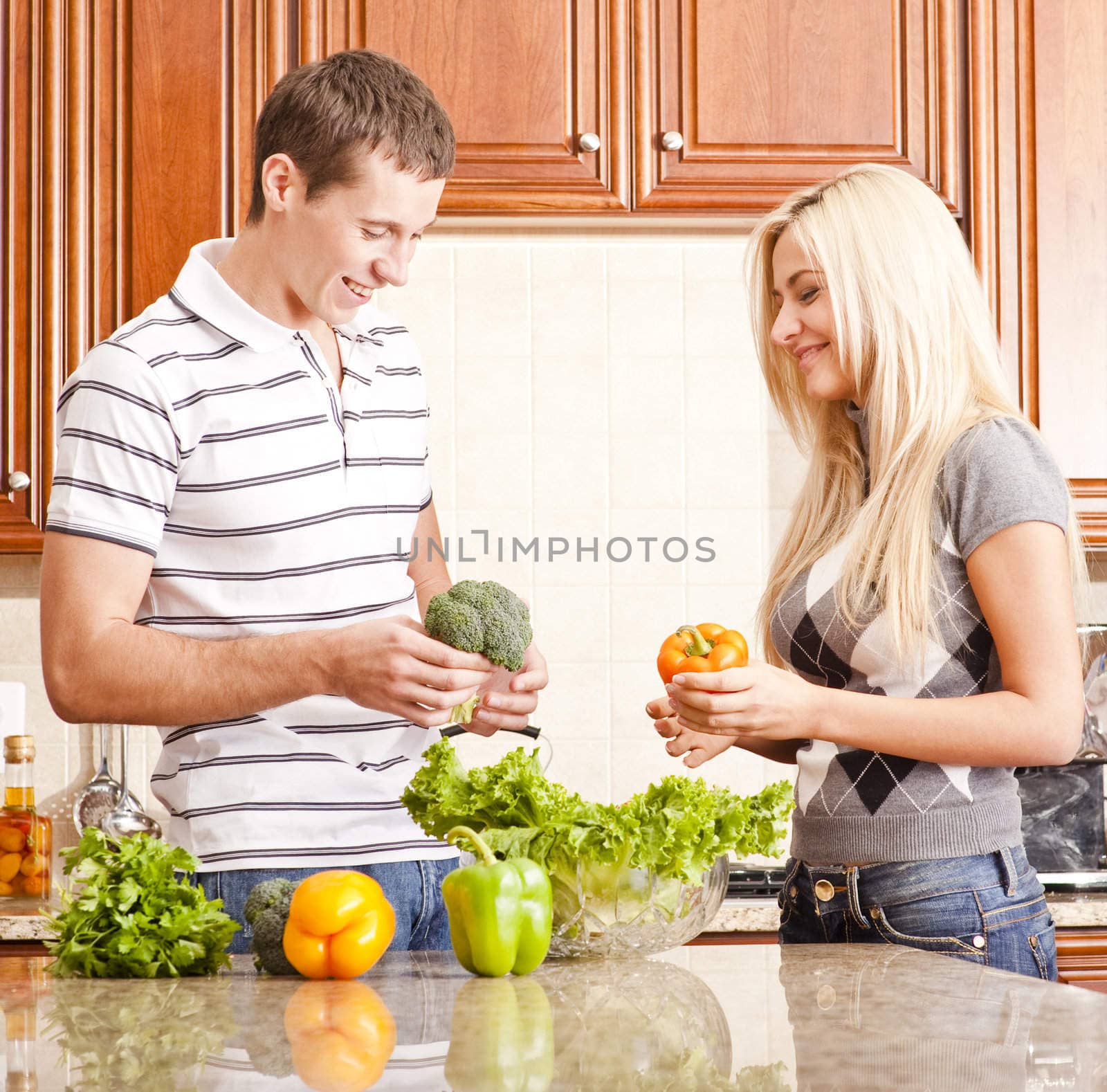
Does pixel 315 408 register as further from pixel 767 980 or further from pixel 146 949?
pixel 767 980

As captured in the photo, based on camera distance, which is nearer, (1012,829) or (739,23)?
(1012,829)

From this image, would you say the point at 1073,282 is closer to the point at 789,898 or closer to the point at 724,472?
the point at 724,472

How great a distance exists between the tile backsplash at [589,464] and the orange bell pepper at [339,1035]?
1602 millimetres

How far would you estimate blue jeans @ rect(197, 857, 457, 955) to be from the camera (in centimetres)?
145

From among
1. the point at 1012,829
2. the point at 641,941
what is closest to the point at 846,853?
the point at 1012,829

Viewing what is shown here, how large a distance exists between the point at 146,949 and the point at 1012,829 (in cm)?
92

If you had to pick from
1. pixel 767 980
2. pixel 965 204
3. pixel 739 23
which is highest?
pixel 739 23

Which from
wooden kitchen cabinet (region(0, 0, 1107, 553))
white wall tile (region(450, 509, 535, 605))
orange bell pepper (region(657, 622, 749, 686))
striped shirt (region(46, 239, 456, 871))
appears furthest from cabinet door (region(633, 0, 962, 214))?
orange bell pepper (region(657, 622, 749, 686))

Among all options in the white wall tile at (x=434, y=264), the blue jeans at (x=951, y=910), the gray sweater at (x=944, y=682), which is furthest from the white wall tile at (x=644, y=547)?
the blue jeans at (x=951, y=910)

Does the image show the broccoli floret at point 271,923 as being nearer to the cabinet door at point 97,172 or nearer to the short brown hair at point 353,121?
the short brown hair at point 353,121

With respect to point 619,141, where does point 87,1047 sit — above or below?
below

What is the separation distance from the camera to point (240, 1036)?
0.91 m

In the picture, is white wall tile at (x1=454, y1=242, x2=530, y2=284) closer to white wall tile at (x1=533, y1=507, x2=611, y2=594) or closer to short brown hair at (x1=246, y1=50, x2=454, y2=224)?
white wall tile at (x1=533, y1=507, x2=611, y2=594)

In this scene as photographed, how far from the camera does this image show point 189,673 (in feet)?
4.69
